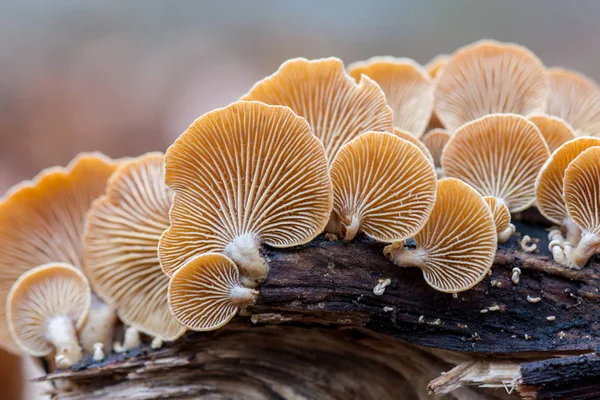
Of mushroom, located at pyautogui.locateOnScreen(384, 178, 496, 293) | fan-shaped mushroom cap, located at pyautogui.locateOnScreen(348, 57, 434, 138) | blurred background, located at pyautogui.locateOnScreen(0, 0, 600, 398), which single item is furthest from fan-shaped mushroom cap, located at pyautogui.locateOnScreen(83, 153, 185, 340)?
blurred background, located at pyautogui.locateOnScreen(0, 0, 600, 398)

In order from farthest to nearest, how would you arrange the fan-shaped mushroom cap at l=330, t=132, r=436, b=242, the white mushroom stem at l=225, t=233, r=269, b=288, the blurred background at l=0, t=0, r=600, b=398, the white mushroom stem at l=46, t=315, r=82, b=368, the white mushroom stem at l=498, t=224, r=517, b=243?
the blurred background at l=0, t=0, r=600, b=398
the white mushroom stem at l=46, t=315, r=82, b=368
the white mushroom stem at l=498, t=224, r=517, b=243
the white mushroom stem at l=225, t=233, r=269, b=288
the fan-shaped mushroom cap at l=330, t=132, r=436, b=242

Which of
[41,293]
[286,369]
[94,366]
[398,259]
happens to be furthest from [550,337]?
[41,293]

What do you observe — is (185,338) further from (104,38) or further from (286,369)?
(104,38)

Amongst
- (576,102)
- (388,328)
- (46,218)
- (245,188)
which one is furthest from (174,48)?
(388,328)

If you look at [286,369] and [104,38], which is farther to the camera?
[104,38]

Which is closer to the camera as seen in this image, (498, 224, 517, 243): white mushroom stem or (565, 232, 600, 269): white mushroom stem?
(565, 232, 600, 269): white mushroom stem

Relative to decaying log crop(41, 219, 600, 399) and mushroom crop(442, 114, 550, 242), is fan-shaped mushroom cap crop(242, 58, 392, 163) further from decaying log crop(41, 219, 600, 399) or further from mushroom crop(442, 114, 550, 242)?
decaying log crop(41, 219, 600, 399)

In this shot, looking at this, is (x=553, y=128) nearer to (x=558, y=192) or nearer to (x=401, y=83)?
(x=558, y=192)
